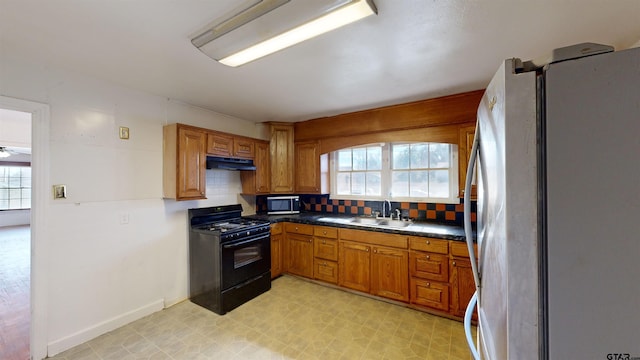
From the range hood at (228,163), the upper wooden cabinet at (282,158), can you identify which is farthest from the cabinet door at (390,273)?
the range hood at (228,163)

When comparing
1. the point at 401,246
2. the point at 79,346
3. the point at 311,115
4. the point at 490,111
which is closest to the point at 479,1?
the point at 490,111

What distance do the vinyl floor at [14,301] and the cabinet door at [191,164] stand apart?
1732mm

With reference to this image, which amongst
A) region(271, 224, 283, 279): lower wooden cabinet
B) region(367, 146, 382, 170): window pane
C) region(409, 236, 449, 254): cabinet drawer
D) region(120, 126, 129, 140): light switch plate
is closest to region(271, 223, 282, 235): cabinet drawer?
Answer: region(271, 224, 283, 279): lower wooden cabinet

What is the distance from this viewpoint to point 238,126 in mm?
3713

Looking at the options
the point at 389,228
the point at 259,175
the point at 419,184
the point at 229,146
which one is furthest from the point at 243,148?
the point at 419,184

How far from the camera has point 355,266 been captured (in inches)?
119

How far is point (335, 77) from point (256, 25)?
3.28ft

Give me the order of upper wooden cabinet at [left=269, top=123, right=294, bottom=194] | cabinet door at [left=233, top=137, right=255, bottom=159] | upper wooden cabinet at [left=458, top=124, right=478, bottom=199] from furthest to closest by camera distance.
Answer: upper wooden cabinet at [left=269, top=123, right=294, bottom=194], cabinet door at [left=233, top=137, right=255, bottom=159], upper wooden cabinet at [left=458, top=124, right=478, bottom=199]

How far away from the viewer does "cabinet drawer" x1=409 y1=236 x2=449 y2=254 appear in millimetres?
2464

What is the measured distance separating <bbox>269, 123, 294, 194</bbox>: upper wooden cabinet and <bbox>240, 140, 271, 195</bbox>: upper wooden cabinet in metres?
0.08

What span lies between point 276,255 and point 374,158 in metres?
2.04

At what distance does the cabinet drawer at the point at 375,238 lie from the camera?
271 centimetres

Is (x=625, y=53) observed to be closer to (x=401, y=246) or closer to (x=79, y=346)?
(x=401, y=246)

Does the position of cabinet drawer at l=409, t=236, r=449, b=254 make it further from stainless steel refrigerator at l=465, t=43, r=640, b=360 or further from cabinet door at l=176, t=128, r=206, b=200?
cabinet door at l=176, t=128, r=206, b=200
